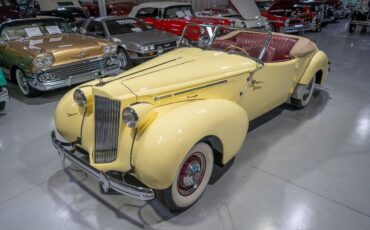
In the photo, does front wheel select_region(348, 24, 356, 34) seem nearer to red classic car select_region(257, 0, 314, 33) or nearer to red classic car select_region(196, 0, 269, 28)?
red classic car select_region(257, 0, 314, 33)

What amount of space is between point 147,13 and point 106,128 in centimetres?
710

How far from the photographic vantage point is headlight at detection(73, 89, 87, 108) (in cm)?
248

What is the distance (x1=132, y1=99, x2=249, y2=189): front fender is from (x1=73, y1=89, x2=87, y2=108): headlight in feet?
2.39

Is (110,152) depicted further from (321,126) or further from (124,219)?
(321,126)

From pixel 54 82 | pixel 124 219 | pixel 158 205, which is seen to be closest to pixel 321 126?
pixel 158 205

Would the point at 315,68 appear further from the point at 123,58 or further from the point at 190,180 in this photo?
the point at 123,58

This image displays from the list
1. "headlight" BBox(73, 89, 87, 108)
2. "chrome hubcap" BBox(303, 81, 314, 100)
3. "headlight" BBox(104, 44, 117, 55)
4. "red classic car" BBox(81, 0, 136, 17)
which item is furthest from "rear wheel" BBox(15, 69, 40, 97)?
"red classic car" BBox(81, 0, 136, 17)

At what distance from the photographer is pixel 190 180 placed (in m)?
2.31

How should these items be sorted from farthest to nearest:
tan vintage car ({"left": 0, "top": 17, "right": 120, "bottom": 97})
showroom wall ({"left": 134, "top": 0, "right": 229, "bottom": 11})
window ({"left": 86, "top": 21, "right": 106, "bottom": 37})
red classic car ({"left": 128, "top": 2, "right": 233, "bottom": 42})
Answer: showroom wall ({"left": 134, "top": 0, "right": 229, "bottom": 11}) < red classic car ({"left": 128, "top": 2, "right": 233, "bottom": 42}) < window ({"left": 86, "top": 21, "right": 106, "bottom": 37}) < tan vintage car ({"left": 0, "top": 17, "right": 120, "bottom": 97})

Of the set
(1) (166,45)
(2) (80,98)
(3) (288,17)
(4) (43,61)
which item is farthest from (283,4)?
(2) (80,98)

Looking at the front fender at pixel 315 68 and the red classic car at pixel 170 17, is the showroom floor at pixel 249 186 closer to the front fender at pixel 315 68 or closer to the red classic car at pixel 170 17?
the front fender at pixel 315 68

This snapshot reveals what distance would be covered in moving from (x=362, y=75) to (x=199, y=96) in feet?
17.3

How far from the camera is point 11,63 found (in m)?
5.05

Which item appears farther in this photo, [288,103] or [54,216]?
[288,103]
